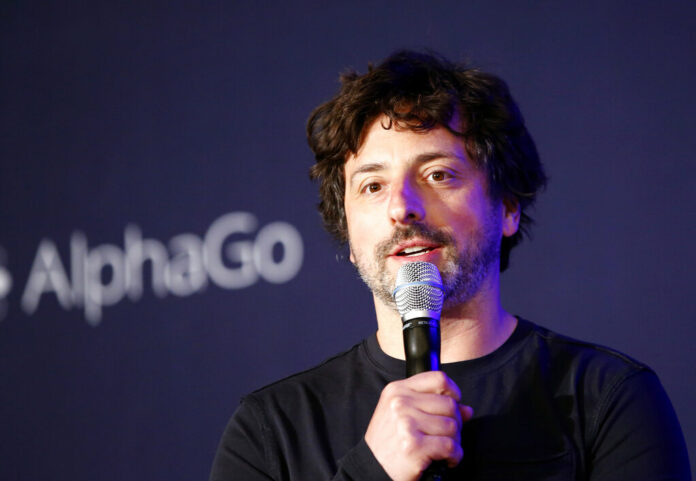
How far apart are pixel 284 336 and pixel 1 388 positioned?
118cm

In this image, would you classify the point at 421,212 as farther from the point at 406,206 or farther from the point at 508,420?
the point at 508,420

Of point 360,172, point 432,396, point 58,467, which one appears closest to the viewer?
point 432,396

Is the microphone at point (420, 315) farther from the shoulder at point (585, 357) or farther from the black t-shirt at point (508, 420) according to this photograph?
the shoulder at point (585, 357)

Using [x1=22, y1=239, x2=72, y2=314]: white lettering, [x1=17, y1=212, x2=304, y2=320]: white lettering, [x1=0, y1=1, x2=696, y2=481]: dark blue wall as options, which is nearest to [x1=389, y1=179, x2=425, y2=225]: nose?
[x1=0, y1=1, x2=696, y2=481]: dark blue wall

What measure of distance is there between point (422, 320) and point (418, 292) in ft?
0.19

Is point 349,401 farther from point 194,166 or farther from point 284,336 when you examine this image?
point 194,166

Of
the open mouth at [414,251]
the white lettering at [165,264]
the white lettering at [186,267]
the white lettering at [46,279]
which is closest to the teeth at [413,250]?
the open mouth at [414,251]

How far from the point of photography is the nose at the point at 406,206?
1.31m

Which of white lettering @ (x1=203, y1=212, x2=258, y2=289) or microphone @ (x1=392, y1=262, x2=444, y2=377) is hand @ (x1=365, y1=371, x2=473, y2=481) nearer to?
microphone @ (x1=392, y1=262, x2=444, y2=377)

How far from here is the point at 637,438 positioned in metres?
1.18

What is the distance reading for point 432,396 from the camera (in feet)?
3.22

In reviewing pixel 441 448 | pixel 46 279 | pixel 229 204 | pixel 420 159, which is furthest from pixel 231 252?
pixel 441 448

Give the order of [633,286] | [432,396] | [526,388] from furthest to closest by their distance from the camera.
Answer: [633,286]
[526,388]
[432,396]

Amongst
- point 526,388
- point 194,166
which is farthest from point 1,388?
point 526,388
